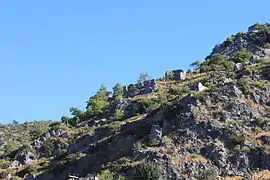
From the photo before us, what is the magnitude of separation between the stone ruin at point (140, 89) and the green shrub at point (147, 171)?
167 ft

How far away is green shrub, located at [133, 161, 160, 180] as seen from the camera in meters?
51.4

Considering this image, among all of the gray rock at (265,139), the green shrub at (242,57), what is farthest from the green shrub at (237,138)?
the green shrub at (242,57)

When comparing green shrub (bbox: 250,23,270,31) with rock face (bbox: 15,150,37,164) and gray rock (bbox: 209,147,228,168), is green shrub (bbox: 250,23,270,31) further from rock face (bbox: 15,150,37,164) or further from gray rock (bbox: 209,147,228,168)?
gray rock (bbox: 209,147,228,168)

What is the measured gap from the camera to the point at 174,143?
58.2 m

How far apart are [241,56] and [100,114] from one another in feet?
114

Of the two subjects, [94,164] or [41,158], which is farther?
[41,158]

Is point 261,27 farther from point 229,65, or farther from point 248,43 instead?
point 229,65

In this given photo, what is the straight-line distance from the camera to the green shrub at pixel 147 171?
51.4 meters

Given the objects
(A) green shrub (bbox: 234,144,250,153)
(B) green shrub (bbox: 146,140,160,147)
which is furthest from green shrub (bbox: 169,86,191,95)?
(A) green shrub (bbox: 234,144,250,153)

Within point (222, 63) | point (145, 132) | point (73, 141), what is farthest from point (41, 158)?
point (222, 63)

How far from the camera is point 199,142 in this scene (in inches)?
2280

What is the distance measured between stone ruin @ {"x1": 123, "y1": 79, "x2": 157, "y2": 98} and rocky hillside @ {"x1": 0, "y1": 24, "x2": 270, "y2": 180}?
11414mm

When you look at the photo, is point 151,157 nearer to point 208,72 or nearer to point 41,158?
point 41,158

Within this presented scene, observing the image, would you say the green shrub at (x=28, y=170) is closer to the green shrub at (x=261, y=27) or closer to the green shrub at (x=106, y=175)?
the green shrub at (x=106, y=175)
